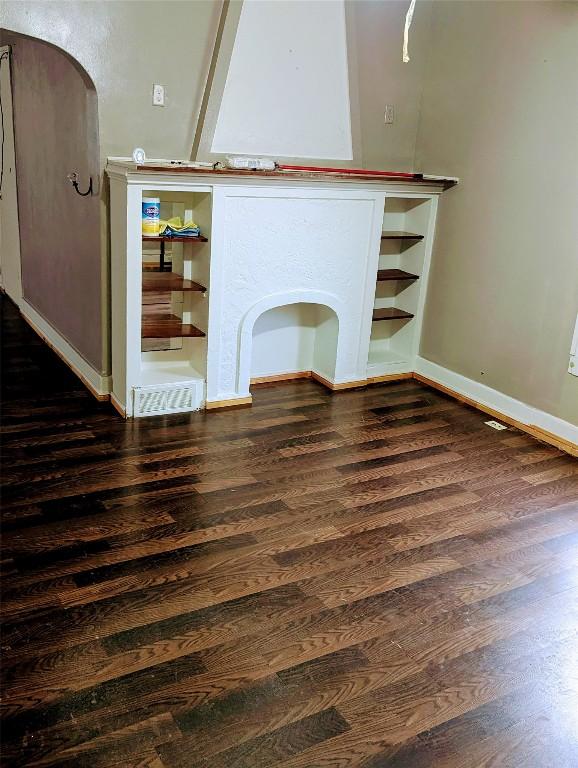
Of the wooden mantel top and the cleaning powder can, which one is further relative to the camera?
the cleaning powder can

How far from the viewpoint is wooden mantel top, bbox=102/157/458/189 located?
140 inches

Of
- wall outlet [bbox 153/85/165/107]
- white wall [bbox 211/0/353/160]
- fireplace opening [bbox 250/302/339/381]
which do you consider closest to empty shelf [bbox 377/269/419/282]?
fireplace opening [bbox 250/302/339/381]

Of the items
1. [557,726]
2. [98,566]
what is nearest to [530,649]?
[557,726]

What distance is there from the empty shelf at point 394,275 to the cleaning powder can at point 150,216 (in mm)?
1588

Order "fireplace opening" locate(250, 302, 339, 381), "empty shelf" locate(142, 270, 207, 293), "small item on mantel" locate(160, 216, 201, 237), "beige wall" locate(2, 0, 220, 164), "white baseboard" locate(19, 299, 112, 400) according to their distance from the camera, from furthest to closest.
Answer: "fireplace opening" locate(250, 302, 339, 381), "white baseboard" locate(19, 299, 112, 400), "empty shelf" locate(142, 270, 207, 293), "small item on mantel" locate(160, 216, 201, 237), "beige wall" locate(2, 0, 220, 164)

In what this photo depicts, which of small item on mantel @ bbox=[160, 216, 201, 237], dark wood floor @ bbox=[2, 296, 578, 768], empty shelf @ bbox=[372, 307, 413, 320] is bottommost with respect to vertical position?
dark wood floor @ bbox=[2, 296, 578, 768]

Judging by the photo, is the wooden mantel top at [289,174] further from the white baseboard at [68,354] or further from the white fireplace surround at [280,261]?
the white baseboard at [68,354]

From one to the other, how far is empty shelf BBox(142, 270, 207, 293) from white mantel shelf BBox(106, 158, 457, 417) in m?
0.06

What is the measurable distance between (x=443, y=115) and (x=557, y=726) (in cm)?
374

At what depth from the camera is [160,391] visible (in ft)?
13.2

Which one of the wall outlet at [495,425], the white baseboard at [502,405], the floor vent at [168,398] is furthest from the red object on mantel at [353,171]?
the wall outlet at [495,425]

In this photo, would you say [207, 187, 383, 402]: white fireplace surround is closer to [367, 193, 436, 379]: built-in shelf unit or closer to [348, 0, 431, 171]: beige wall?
[367, 193, 436, 379]: built-in shelf unit

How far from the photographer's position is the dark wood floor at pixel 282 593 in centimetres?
198

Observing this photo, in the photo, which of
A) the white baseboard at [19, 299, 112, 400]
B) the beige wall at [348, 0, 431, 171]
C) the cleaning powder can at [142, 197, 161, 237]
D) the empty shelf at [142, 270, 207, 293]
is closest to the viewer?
the cleaning powder can at [142, 197, 161, 237]
